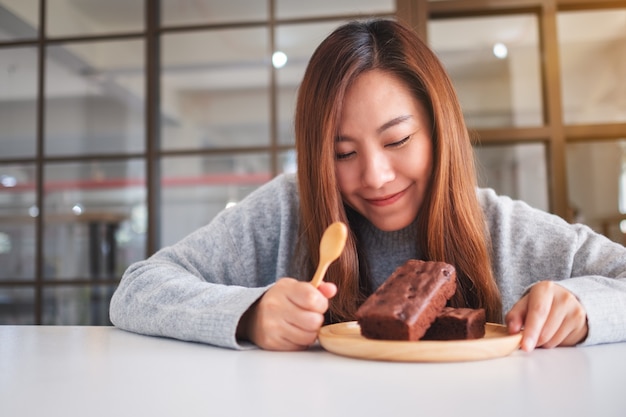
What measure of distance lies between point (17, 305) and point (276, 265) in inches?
88.7

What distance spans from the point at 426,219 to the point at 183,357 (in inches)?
24.4

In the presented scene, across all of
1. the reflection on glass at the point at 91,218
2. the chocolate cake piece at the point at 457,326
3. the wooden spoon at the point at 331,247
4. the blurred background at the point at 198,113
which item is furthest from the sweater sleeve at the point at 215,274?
the reflection on glass at the point at 91,218

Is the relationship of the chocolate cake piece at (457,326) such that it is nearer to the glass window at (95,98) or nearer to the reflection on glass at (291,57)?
the reflection on glass at (291,57)

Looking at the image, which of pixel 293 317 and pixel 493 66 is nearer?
pixel 293 317

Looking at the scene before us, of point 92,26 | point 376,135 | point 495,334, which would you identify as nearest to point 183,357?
point 495,334

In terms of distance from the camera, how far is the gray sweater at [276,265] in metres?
0.79

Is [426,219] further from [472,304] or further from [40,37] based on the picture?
[40,37]

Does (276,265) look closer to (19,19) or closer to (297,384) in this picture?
(297,384)

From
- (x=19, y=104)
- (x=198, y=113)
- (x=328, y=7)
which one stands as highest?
(x=328, y=7)

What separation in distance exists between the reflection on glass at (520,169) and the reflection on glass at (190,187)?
1233 millimetres

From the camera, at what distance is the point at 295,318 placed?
727mm

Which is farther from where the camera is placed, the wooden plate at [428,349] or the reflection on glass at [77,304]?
the reflection on glass at [77,304]

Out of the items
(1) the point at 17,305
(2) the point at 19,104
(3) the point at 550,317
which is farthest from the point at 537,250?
(2) the point at 19,104

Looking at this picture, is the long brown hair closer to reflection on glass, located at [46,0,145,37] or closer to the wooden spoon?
the wooden spoon
